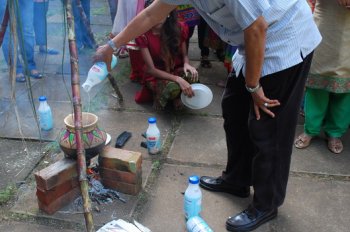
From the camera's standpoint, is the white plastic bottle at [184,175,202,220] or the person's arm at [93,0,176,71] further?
the white plastic bottle at [184,175,202,220]

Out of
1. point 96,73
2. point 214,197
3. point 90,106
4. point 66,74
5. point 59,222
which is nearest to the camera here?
point 59,222

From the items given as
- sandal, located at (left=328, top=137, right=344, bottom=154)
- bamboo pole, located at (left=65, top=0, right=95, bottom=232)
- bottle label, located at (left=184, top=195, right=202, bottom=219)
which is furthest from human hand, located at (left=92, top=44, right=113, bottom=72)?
sandal, located at (left=328, top=137, right=344, bottom=154)

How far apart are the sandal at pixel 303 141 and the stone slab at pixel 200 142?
63cm

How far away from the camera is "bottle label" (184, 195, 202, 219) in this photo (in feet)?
7.98

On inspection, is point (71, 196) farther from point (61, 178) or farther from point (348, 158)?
point (348, 158)

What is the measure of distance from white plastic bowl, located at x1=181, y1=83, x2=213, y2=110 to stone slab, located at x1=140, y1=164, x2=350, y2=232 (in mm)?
915

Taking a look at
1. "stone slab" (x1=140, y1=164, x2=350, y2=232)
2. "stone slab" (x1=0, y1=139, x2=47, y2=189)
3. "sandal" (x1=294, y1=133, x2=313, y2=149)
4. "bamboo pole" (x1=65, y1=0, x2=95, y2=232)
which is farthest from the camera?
"sandal" (x1=294, y1=133, x2=313, y2=149)

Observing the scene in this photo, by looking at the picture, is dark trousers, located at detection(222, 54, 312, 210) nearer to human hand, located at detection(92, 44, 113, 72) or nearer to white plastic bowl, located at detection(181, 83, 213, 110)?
human hand, located at detection(92, 44, 113, 72)

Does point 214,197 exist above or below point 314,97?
below

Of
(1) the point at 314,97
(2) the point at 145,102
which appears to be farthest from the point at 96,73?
(1) the point at 314,97

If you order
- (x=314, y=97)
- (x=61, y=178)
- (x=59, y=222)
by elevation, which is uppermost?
(x=314, y=97)

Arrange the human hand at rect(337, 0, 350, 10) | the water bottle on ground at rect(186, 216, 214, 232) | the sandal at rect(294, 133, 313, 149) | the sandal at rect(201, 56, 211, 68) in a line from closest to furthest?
the water bottle on ground at rect(186, 216, 214, 232)
the human hand at rect(337, 0, 350, 10)
the sandal at rect(294, 133, 313, 149)
the sandal at rect(201, 56, 211, 68)

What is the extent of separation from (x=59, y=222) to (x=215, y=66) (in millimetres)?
3112

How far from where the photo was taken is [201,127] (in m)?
3.71
